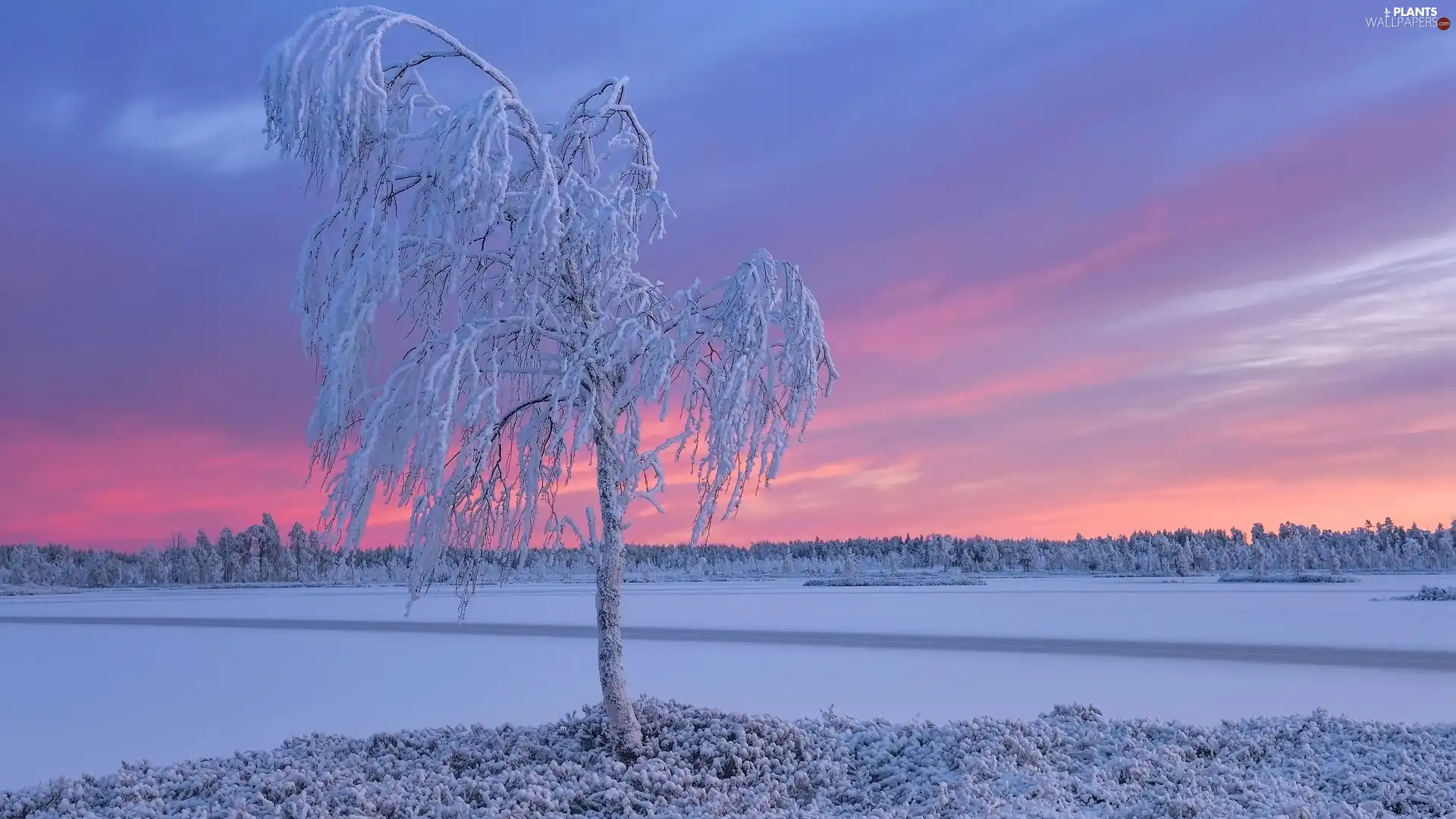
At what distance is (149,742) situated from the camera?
14719mm

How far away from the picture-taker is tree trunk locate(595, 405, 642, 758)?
11805mm

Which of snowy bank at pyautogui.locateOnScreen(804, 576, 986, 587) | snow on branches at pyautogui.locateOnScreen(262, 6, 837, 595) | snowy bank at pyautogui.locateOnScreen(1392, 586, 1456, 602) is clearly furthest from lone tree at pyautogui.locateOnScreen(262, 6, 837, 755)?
snowy bank at pyautogui.locateOnScreen(804, 576, 986, 587)

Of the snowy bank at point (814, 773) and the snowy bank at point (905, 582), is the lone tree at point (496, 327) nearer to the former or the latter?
the snowy bank at point (814, 773)

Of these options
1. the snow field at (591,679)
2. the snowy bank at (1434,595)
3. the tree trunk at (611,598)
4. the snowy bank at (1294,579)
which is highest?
the tree trunk at (611,598)

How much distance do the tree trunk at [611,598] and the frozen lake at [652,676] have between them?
11.0 feet

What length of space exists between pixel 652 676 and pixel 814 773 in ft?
29.7

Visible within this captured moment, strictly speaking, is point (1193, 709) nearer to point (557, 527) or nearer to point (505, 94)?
point (557, 527)

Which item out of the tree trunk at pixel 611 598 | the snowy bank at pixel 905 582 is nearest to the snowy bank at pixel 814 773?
the tree trunk at pixel 611 598

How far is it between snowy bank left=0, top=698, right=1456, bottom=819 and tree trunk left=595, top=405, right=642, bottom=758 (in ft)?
1.21

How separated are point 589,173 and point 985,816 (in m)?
8.20

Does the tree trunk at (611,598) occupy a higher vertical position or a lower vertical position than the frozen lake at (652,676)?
higher

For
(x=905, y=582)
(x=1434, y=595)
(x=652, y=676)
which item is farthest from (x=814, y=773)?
(x=905, y=582)

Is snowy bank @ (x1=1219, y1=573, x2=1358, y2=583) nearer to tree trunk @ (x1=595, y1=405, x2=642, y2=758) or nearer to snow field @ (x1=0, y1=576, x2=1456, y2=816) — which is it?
snow field @ (x1=0, y1=576, x2=1456, y2=816)

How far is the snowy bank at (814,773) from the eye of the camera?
32.9ft
